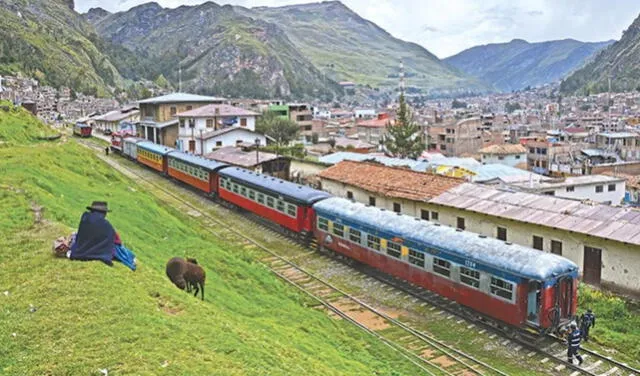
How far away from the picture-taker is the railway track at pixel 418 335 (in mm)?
15539

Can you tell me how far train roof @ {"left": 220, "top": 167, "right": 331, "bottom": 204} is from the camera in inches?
1118

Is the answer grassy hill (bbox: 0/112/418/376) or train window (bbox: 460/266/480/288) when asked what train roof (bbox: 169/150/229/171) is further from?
train window (bbox: 460/266/480/288)

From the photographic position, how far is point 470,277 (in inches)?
732

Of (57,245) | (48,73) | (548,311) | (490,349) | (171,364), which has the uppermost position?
(48,73)

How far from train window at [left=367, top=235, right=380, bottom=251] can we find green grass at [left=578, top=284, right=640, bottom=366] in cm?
716

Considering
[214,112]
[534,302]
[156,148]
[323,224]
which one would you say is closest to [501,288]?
[534,302]

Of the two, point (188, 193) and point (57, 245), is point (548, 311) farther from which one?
point (188, 193)

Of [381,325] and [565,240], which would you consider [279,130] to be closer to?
[565,240]

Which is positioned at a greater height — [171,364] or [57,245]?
[57,245]

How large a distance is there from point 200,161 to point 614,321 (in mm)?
30094

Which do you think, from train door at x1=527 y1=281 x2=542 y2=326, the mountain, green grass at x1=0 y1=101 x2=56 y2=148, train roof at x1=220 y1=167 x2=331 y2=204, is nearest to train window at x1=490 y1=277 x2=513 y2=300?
train door at x1=527 y1=281 x2=542 y2=326

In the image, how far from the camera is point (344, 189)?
36281 mm

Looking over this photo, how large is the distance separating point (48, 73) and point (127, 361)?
137m

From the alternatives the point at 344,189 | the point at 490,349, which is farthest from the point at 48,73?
the point at 490,349
